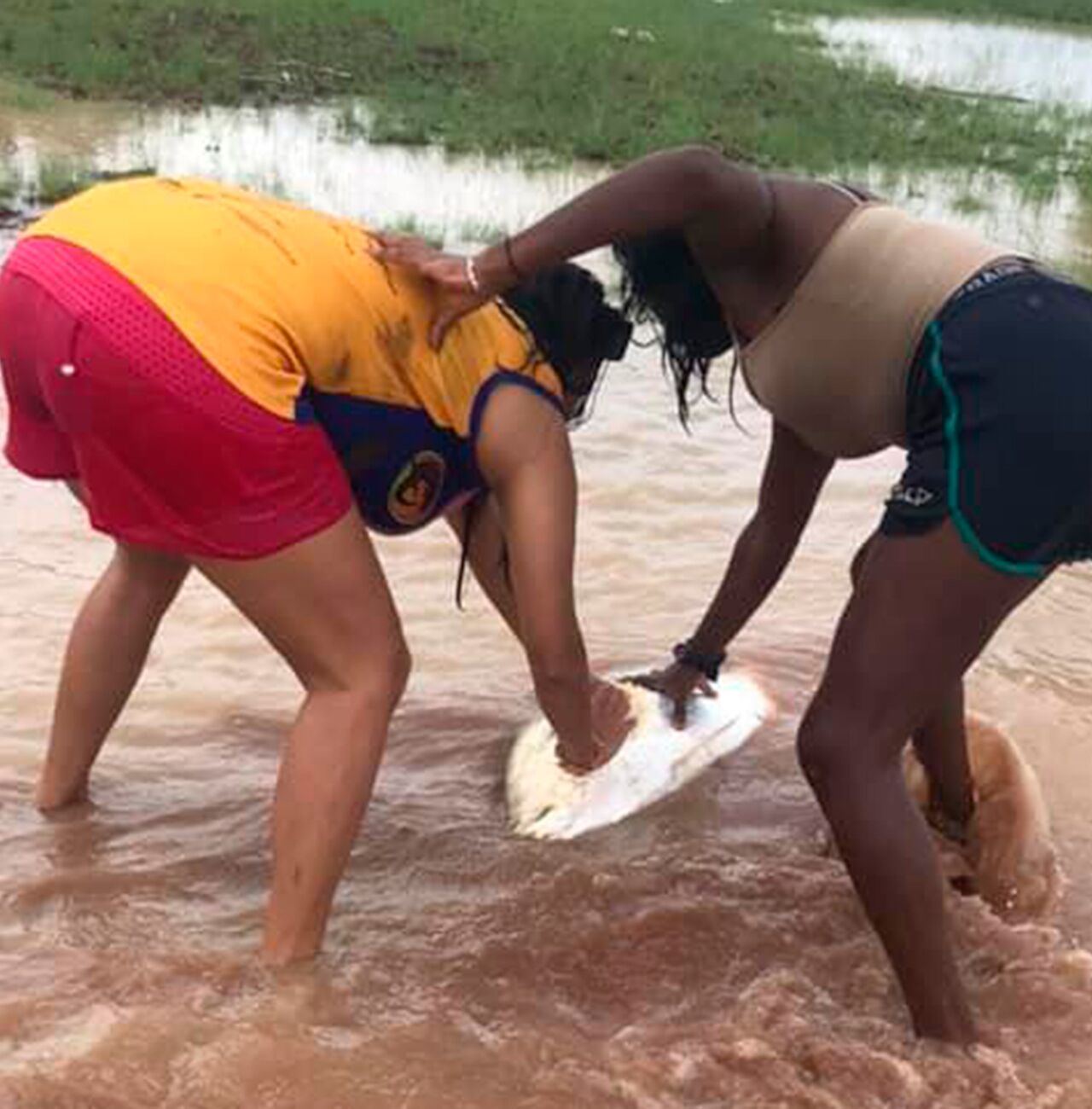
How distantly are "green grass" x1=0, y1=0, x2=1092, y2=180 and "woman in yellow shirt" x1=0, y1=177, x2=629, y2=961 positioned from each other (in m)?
9.04

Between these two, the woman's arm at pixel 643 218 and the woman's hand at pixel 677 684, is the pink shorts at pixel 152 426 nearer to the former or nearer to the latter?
the woman's arm at pixel 643 218

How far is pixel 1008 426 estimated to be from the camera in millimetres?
2064

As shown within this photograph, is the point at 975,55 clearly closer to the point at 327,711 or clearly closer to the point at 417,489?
the point at 417,489

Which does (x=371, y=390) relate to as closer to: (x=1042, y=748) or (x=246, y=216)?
(x=246, y=216)

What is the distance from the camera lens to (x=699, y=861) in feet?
9.79

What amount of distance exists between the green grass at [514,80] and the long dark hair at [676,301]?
896cm

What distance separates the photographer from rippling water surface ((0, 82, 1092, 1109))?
7.48 ft

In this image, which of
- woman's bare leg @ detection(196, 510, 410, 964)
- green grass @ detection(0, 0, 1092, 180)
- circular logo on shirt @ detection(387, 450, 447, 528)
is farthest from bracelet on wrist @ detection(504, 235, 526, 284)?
green grass @ detection(0, 0, 1092, 180)

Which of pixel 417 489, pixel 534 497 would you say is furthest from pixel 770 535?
pixel 417 489

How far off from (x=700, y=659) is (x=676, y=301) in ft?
2.99

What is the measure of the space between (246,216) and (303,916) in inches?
40.2

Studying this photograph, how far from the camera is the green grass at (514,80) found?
11875mm

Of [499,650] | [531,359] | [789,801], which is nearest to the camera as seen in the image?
[531,359]

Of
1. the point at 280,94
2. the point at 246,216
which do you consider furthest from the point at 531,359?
the point at 280,94
